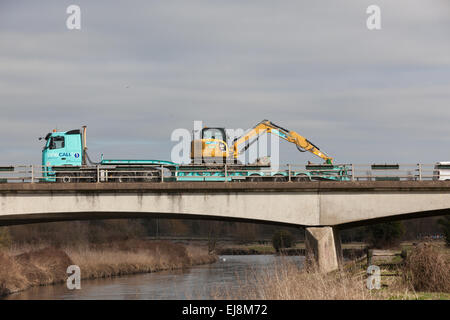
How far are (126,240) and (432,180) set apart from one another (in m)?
42.4

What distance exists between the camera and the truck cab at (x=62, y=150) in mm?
39125

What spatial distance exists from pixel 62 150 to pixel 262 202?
14106mm

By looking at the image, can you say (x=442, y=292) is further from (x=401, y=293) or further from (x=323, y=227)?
(x=323, y=227)

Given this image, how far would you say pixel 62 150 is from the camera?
39.3 meters

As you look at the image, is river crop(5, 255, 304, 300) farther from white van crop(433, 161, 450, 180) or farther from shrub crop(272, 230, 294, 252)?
shrub crop(272, 230, 294, 252)

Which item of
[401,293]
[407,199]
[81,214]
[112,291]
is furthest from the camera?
[112,291]

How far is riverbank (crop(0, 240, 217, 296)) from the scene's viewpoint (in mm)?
44875

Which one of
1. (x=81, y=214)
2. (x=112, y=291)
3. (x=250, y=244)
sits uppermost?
(x=81, y=214)

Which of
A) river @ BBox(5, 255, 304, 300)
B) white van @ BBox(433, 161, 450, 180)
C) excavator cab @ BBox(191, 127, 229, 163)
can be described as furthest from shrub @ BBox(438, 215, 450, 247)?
excavator cab @ BBox(191, 127, 229, 163)

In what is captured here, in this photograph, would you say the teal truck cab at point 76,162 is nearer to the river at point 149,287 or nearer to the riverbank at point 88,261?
the river at point 149,287

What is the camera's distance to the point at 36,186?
33.0 m

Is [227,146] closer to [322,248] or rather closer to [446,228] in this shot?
[322,248]

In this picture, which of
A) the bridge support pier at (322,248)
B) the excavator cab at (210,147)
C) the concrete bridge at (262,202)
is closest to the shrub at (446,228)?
the concrete bridge at (262,202)
